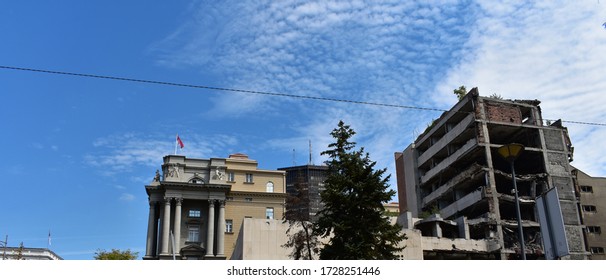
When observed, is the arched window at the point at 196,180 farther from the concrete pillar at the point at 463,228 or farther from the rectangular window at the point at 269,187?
the concrete pillar at the point at 463,228

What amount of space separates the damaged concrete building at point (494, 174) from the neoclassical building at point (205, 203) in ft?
63.3

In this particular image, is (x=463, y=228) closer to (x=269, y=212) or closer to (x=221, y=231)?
(x=269, y=212)

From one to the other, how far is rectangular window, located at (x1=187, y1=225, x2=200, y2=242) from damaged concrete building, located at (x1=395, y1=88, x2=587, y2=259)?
84.2 feet

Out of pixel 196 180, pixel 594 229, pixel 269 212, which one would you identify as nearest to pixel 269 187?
pixel 269 212

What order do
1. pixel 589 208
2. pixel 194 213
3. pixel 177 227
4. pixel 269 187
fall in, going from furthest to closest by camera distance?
pixel 269 187, pixel 194 213, pixel 589 208, pixel 177 227

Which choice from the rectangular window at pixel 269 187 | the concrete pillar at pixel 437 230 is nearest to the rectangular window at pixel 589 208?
the concrete pillar at pixel 437 230

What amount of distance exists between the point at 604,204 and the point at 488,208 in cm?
1985

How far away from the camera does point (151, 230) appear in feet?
216

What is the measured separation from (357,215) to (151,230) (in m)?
42.8

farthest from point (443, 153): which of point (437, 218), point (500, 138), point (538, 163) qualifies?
point (437, 218)

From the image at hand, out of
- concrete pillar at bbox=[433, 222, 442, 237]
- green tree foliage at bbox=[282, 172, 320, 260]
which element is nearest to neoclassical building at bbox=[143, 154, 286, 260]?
concrete pillar at bbox=[433, 222, 442, 237]

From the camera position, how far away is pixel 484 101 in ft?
205

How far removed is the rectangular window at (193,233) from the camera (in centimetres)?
6575

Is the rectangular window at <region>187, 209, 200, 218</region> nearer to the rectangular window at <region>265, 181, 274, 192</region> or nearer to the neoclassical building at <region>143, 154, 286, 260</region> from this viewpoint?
the neoclassical building at <region>143, 154, 286, 260</region>
